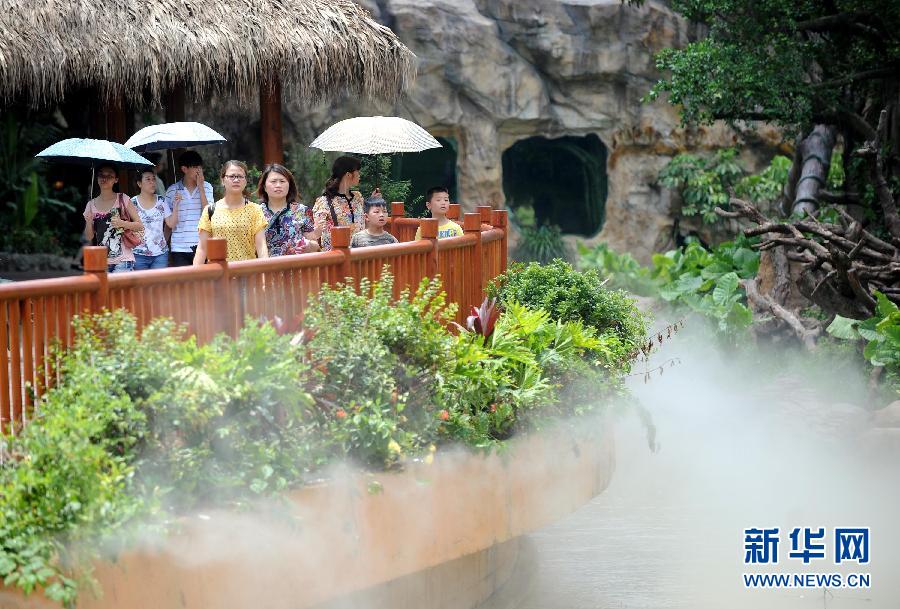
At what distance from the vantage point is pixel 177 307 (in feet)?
18.1

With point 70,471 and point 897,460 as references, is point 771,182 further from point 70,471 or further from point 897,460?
point 70,471

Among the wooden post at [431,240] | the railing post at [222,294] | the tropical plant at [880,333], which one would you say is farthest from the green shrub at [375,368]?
the tropical plant at [880,333]

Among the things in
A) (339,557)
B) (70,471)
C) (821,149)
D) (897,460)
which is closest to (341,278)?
(339,557)

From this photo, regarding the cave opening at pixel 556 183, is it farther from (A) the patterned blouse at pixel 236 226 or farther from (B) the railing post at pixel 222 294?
(B) the railing post at pixel 222 294

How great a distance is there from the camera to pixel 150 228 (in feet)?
27.3

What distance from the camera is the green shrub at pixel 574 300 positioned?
8.06m

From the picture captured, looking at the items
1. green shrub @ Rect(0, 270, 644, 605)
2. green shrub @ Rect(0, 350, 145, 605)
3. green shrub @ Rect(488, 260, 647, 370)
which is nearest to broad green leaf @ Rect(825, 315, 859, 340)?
green shrub @ Rect(488, 260, 647, 370)

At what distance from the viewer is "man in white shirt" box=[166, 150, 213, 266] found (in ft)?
28.2

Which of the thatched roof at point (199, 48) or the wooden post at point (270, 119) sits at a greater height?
the thatched roof at point (199, 48)

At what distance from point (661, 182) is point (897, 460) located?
30.9ft

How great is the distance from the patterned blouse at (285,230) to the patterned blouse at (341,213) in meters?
0.32

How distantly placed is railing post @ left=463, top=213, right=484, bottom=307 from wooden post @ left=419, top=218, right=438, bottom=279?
2.21 feet

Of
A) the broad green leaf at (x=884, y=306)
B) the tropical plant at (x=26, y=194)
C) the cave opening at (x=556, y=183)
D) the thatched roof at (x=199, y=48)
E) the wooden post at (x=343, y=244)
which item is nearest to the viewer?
the wooden post at (x=343, y=244)

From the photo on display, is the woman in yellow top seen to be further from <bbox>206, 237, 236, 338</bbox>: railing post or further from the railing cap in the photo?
the railing cap
